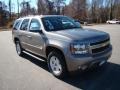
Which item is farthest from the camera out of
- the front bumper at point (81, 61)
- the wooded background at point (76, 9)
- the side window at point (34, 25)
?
the wooded background at point (76, 9)

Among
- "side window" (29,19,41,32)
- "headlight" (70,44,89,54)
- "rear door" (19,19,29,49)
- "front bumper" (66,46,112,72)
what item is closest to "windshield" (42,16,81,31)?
"side window" (29,19,41,32)

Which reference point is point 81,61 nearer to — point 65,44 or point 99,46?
point 65,44

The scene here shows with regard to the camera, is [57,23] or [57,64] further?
[57,23]

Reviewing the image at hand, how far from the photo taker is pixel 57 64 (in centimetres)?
618

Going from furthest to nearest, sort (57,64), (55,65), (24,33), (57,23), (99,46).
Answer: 1. (24,33)
2. (57,23)
3. (55,65)
4. (57,64)
5. (99,46)

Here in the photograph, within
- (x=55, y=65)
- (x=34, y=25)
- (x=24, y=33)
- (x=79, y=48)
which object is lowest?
(x=55, y=65)

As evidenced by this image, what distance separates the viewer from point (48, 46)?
6.36 m

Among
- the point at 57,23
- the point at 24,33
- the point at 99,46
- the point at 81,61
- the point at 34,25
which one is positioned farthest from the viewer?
the point at 24,33

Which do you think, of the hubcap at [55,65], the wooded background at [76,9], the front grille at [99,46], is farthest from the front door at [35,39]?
the wooded background at [76,9]

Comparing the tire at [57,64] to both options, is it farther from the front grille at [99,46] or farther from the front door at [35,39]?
the front grille at [99,46]

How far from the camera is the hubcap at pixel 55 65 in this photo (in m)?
6.08

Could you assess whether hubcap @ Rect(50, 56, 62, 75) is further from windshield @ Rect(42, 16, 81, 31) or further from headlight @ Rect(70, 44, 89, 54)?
windshield @ Rect(42, 16, 81, 31)

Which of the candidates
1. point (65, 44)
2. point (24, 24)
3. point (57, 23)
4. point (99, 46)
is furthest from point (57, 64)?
point (24, 24)

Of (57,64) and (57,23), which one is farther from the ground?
(57,23)
